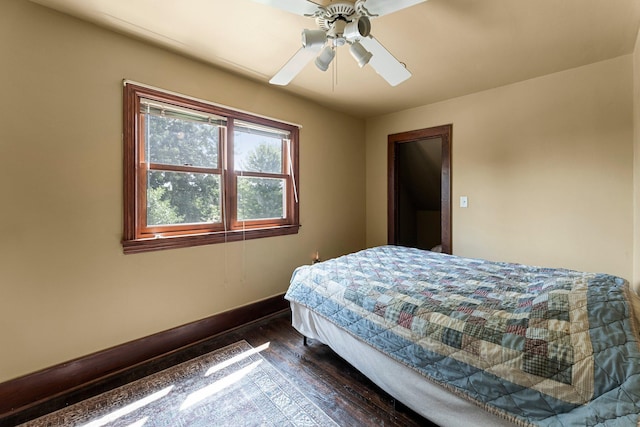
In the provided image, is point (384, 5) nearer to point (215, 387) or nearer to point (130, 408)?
Result: point (215, 387)

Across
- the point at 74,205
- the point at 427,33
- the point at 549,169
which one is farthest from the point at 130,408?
the point at 549,169

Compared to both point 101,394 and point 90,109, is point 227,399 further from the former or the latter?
point 90,109

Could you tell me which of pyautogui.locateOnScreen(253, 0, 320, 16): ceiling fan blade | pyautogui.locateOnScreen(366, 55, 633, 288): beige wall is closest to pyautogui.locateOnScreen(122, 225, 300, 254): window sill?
pyautogui.locateOnScreen(253, 0, 320, 16): ceiling fan blade

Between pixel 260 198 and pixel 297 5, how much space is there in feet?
5.96

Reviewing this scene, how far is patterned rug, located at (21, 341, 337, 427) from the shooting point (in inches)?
57.8

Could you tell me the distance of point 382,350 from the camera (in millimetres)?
1455

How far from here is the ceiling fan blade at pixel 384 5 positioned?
1270 mm

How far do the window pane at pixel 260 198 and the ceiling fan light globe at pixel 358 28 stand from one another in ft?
5.41

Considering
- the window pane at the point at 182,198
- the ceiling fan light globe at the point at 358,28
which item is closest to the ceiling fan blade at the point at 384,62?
the ceiling fan light globe at the point at 358,28

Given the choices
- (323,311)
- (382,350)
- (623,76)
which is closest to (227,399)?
(323,311)

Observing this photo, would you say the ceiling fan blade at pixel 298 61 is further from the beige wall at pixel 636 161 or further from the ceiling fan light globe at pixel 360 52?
the beige wall at pixel 636 161

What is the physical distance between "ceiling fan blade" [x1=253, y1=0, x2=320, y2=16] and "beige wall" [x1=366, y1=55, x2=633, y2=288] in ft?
7.70

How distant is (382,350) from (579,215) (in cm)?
236

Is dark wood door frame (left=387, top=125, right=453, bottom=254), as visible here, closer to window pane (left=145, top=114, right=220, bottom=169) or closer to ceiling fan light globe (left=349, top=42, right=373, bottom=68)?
ceiling fan light globe (left=349, top=42, right=373, bottom=68)
